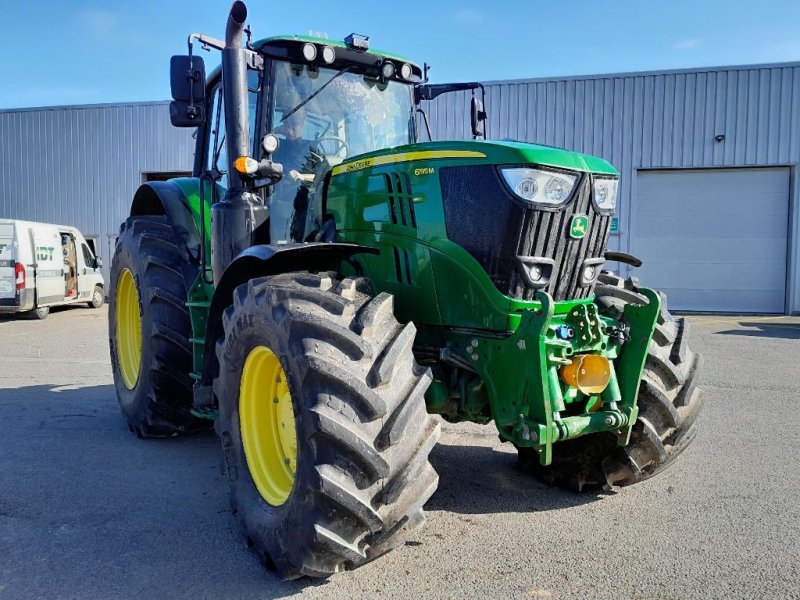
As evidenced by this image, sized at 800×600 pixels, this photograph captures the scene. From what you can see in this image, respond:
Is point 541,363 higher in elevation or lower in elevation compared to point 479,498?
higher

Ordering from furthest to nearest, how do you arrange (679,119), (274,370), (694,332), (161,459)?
(679,119), (694,332), (161,459), (274,370)

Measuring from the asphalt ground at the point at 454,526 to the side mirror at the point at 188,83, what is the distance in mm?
2330

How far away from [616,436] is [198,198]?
355cm

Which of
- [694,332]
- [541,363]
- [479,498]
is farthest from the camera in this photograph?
[694,332]

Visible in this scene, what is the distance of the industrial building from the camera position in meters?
16.0

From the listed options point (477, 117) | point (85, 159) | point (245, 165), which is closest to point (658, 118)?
point (477, 117)

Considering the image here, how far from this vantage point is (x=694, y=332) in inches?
497

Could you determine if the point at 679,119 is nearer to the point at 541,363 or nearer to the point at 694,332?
the point at 694,332

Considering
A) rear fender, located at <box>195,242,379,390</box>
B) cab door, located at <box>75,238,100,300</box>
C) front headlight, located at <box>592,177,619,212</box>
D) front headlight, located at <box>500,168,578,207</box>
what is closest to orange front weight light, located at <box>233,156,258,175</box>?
rear fender, located at <box>195,242,379,390</box>

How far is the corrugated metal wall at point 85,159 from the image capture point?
1923 centimetres

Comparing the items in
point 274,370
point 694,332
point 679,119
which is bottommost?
point 694,332

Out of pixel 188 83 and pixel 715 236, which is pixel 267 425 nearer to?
pixel 188 83

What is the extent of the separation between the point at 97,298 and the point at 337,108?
14284 mm

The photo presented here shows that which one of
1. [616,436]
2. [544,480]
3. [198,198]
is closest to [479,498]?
[544,480]
